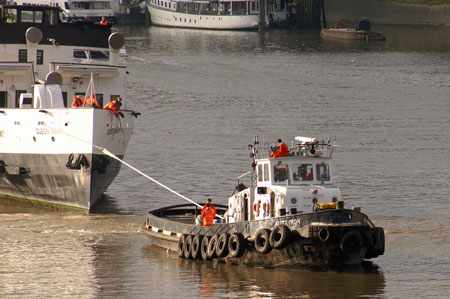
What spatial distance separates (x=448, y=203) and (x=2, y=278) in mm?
19868

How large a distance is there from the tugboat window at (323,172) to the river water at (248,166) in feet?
9.98

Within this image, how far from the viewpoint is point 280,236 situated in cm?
2684

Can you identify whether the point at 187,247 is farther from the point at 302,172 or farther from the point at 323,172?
the point at 323,172

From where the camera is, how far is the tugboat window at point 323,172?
28.9 m

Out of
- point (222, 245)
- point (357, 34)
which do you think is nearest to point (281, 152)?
point (222, 245)

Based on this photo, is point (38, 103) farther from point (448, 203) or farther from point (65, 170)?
point (448, 203)

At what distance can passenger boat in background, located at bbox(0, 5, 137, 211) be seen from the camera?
37.2 meters

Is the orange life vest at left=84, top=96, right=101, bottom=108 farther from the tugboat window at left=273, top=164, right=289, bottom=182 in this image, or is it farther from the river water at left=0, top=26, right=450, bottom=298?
the tugboat window at left=273, top=164, right=289, bottom=182

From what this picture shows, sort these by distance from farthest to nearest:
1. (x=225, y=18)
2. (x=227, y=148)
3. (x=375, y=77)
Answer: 1. (x=225, y=18)
2. (x=375, y=77)
3. (x=227, y=148)

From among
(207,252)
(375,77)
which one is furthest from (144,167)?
(375,77)

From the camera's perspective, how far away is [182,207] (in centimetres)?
3719

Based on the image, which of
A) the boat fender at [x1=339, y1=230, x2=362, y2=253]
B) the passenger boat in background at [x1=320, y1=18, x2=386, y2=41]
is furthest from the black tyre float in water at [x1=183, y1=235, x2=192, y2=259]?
the passenger boat in background at [x1=320, y1=18, x2=386, y2=41]

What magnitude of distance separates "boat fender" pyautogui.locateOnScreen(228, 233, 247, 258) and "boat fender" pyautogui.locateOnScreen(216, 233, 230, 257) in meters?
0.21

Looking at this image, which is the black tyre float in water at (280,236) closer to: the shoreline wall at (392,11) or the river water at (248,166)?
the river water at (248,166)
